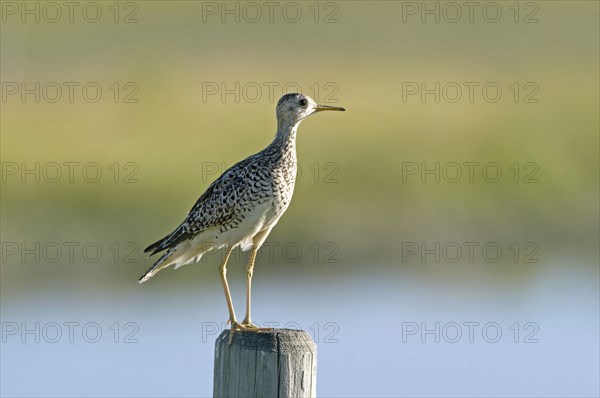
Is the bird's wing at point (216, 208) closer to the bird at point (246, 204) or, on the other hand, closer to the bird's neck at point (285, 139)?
the bird at point (246, 204)

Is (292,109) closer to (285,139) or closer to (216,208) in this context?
(285,139)

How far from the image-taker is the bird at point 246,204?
11523 millimetres

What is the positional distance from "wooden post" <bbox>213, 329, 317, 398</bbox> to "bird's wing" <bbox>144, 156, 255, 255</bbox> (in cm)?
365

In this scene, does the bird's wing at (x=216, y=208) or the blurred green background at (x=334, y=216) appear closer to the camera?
the bird's wing at (x=216, y=208)

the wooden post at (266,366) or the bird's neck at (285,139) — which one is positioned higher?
the bird's neck at (285,139)

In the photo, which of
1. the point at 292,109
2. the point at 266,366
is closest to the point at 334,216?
the point at 292,109

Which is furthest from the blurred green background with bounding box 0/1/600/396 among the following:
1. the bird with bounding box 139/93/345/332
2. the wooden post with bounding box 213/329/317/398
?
the wooden post with bounding box 213/329/317/398

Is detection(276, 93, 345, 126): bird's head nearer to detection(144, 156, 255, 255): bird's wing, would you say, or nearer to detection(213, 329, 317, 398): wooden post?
detection(144, 156, 255, 255): bird's wing

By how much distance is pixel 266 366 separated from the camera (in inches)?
311

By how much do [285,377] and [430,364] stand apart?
9.49 m

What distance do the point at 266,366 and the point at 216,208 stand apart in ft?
12.9

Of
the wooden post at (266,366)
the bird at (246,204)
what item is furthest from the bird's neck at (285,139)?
the wooden post at (266,366)

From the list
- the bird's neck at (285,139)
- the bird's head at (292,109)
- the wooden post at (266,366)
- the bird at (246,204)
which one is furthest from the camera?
the bird's head at (292,109)

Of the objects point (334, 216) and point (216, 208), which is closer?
point (216, 208)
